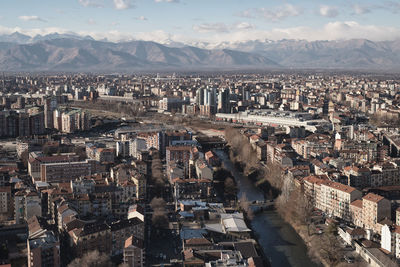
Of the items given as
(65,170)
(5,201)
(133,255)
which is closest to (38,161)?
(65,170)

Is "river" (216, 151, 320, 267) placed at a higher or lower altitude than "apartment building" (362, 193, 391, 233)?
lower

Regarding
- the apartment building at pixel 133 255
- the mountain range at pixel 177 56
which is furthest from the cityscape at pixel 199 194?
the mountain range at pixel 177 56

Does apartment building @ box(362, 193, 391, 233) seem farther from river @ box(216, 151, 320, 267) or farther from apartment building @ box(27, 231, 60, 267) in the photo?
apartment building @ box(27, 231, 60, 267)

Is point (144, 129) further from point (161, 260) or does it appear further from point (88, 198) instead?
point (161, 260)

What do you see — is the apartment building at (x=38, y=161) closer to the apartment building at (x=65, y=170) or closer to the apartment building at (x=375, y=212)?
the apartment building at (x=65, y=170)

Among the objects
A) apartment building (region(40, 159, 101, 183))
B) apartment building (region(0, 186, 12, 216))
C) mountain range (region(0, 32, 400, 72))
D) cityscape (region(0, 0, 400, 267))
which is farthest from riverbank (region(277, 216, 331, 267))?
mountain range (region(0, 32, 400, 72))

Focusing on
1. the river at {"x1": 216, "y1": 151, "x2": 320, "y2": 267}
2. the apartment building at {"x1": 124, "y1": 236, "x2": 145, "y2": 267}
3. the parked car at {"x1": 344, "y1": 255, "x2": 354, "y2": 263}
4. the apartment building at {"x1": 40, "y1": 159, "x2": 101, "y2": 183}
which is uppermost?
the apartment building at {"x1": 40, "y1": 159, "x2": 101, "y2": 183}

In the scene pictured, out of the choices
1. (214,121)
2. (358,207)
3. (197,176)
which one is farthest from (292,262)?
(214,121)
